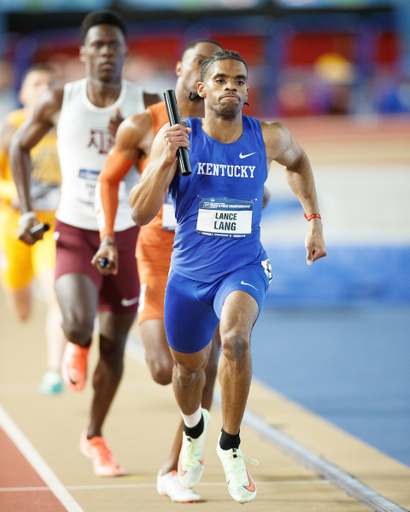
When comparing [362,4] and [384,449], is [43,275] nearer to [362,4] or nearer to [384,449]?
[384,449]

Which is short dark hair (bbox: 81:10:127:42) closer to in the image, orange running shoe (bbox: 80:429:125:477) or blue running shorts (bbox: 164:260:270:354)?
blue running shorts (bbox: 164:260:270:354)

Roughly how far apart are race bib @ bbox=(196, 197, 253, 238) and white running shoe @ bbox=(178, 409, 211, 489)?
3.72 ft

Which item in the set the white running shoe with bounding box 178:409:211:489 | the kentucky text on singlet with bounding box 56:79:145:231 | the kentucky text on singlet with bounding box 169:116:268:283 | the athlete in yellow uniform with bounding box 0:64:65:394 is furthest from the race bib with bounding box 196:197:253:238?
the athlete in yellow uniform with bounding box 0:64:65:394

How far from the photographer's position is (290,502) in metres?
4.12

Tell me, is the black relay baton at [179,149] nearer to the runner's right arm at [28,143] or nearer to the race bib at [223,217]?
the race bib at [223,217]

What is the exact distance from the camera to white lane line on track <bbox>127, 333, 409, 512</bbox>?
3.93 meters

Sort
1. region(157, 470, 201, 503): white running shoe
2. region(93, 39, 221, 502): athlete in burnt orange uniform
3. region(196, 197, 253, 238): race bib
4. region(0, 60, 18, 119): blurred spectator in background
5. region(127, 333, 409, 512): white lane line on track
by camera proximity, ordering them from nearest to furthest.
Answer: region(196, 197, 253, 238): race bib → region(127, 333, 409, 512): white lane line on track → region(157, 470, 201, 503): white running shoe → region(93, 39, 221, 502): athlete in burnt orange uniform → region(0, 60, 18, 119): blurred spectator in background

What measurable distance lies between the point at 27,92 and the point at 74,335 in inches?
120

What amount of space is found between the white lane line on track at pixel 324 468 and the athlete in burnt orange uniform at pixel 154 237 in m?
0.80

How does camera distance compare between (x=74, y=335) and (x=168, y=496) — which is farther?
(x=74, y=335)

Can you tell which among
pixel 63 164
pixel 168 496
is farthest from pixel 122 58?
pixel 168 496

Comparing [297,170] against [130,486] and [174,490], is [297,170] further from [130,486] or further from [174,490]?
[130,486]

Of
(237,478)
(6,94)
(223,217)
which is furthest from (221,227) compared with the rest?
(6,94)

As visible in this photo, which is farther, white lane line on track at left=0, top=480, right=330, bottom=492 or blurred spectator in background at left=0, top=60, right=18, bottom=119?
blurred spectator in background at left=0, top=60, right=18, bottom=119
